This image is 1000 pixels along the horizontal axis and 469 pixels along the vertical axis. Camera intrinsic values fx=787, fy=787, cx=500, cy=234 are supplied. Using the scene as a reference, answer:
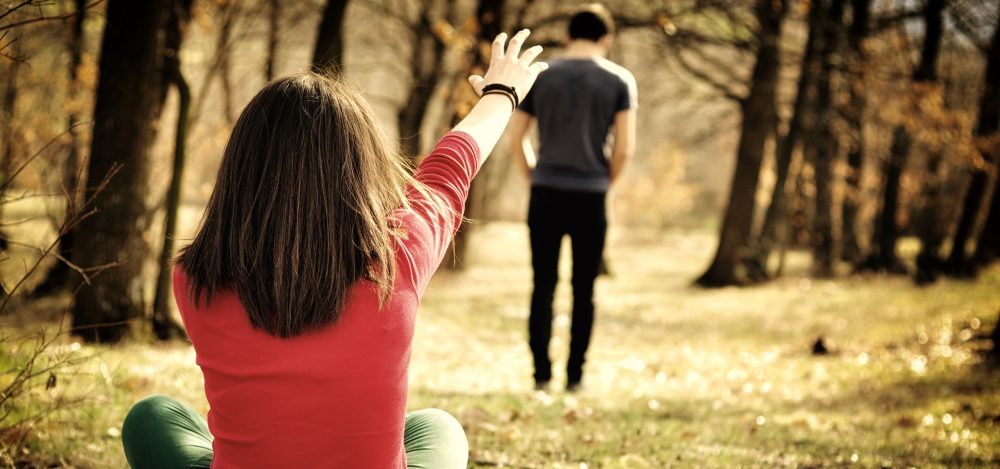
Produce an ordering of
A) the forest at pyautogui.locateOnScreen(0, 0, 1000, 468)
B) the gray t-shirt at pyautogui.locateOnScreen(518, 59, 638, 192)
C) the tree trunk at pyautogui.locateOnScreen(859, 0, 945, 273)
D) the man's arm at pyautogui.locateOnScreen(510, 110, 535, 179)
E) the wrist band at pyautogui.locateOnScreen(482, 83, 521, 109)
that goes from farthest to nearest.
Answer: the tree trunk at pyautogui.locateOnScreen(859, 0, 945, 273), the man's arm at pyautogui.locateOnScreen(510, 110, 535, 179), the gray t-shirt at pyautogui.locateOnScreen(518, 59, 638, 192), the forest at pyautogui.locateOnScreen(0, 0, 1000, 468), the wrist band at pyautogui.locateOnScreen(482, 83, 521, 109)

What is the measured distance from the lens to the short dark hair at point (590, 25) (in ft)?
14.3

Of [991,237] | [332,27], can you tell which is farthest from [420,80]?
[991,237]

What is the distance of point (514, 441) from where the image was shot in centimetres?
355

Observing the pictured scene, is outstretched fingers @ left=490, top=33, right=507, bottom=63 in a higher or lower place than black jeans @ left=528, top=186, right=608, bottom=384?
higher

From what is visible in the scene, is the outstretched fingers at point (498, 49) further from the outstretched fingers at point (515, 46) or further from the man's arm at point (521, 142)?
the man's arm at point (521, 142)

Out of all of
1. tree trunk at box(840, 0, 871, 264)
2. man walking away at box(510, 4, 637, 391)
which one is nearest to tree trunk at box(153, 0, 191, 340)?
man walking away at box(510, 4, 637, 391)

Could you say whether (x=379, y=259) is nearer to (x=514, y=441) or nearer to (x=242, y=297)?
(x=242, y=297)

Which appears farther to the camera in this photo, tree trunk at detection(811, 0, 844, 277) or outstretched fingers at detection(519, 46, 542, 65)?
tree trunk at detection(811, 0, 844, 277)

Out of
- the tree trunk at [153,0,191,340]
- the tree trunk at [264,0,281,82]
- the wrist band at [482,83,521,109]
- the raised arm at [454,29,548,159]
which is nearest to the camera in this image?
the raised arm at [454,29,548,159]

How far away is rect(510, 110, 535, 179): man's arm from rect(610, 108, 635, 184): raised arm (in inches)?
19.1

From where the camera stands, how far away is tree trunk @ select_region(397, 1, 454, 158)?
1305 cm

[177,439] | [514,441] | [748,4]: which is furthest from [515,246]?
[177,439]

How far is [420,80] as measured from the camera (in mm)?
13562

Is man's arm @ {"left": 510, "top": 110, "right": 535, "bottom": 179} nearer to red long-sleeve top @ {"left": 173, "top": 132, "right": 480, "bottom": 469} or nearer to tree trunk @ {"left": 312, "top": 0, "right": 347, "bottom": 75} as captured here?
red long-sleeve top @ {"left": 173, "top": 132, "right": 480, "bottom": 469}
